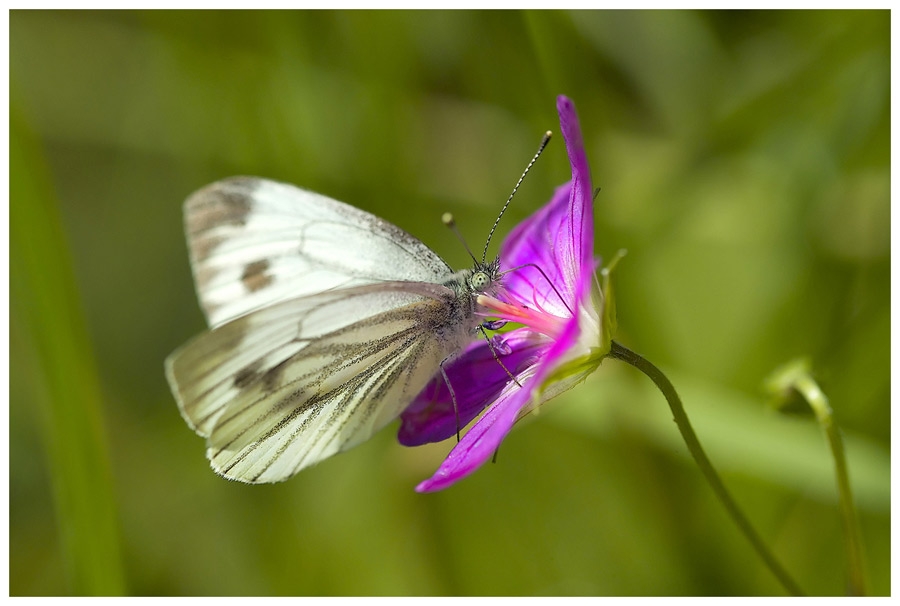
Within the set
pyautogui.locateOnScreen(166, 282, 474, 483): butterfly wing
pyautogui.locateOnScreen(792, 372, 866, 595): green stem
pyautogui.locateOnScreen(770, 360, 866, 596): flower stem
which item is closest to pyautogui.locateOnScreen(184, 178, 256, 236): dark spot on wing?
pyautogui.locateOnScreen(166, 282, 474, 483): butterfly wing

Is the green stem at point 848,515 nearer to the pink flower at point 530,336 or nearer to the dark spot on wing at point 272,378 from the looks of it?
the pink flower at point 530,336

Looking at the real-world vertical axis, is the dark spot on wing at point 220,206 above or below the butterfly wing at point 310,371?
above

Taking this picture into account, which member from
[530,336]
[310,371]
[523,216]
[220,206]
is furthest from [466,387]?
[523,216]

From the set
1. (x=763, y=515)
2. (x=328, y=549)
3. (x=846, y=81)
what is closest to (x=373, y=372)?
(x=328, y=549)

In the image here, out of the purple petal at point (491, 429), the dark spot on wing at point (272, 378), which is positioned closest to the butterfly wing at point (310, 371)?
the dark spot on wing at point (272, 378)

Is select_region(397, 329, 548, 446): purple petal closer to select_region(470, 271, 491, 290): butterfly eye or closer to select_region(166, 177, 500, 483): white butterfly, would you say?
select_region(166, 177, 500, 483): white butterfly

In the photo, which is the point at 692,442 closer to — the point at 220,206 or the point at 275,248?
the point at 275,248
